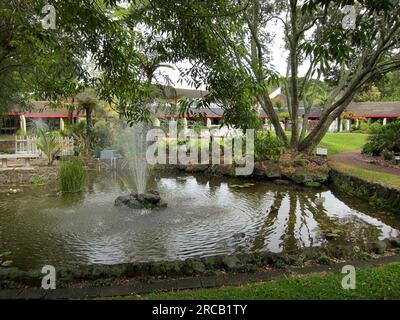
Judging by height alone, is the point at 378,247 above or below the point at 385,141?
below

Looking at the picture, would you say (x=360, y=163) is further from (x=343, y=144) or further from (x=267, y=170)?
(x=343, y=144)

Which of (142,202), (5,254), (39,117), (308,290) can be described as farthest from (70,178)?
(39,117)

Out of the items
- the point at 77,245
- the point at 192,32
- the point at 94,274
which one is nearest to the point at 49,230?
the point at 77,245

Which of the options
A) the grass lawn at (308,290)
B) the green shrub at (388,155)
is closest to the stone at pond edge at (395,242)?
the grass lawn at (308,290)

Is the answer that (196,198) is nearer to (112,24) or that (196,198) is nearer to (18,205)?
(18,205)

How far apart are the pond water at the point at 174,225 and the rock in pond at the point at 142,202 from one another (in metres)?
0.22

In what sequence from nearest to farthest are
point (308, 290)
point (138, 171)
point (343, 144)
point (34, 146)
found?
1. point (308, 290)
2. point (138, 171)
3. point (34, 146)
4. point (343, 144)

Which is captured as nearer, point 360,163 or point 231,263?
point 231,263

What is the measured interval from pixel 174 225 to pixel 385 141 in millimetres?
A: 12996

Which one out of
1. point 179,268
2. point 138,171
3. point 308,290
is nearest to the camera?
point 308,290

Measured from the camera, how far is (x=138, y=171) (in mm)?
14750

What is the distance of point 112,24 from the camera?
415 centimetres

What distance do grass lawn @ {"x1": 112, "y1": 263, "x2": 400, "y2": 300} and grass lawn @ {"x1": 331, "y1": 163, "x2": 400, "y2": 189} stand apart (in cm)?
666

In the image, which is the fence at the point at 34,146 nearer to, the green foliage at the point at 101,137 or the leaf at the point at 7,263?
the green foliage at the point at 101,137
